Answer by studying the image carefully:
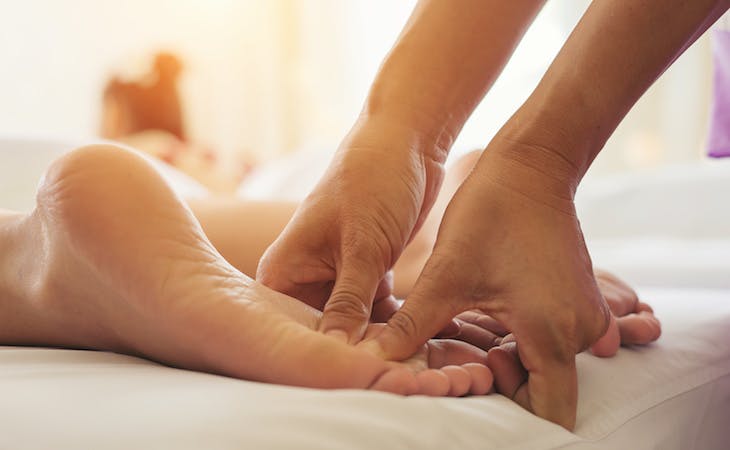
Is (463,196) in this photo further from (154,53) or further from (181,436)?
(154,53)

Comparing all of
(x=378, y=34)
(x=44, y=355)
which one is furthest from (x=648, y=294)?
(x=378, y=34)

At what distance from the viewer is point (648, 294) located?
1133mm

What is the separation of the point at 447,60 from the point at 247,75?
3.05 meters

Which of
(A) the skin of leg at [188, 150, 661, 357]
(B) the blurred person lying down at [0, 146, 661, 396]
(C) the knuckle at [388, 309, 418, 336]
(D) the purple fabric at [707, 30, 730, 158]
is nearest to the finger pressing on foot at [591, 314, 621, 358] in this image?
(A) the skin of leg at [188, 150, 661, 357]

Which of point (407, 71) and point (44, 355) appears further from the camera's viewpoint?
point (407, 71)

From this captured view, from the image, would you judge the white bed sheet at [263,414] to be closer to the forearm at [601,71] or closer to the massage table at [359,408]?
the massage table at [359,408]

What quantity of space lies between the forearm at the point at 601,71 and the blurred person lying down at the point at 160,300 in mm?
166

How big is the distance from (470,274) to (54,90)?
2863mm

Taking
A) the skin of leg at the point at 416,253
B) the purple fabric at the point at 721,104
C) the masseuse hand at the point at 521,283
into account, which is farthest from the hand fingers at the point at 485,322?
the purple fabric at the point at 721,104

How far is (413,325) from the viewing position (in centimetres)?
60

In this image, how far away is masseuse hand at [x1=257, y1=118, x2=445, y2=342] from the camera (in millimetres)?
644

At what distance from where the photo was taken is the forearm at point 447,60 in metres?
0.81

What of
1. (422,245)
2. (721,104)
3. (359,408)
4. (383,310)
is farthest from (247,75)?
(359,408)

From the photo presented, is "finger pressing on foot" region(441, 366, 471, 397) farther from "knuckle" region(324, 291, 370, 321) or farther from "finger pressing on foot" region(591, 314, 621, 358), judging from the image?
"finger pressing on foot" region(591, 314, 621, 358)
